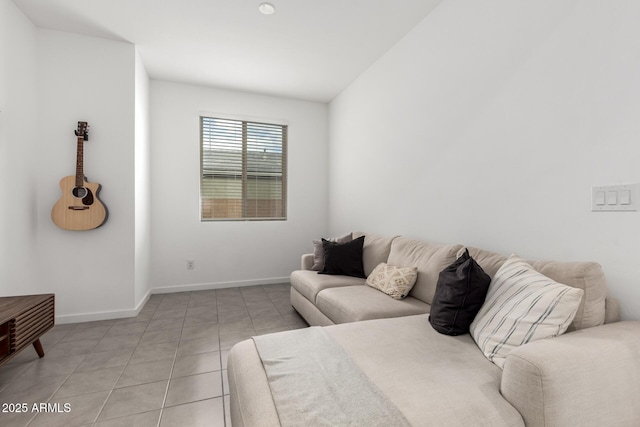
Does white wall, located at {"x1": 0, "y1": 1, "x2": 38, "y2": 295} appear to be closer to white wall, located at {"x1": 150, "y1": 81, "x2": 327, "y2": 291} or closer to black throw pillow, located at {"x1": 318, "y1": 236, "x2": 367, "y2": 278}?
white wall, located at {"x1": 150, "y1": 81, "x2": 327, "y2": 291}

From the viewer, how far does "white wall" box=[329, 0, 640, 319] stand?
144 centimetres

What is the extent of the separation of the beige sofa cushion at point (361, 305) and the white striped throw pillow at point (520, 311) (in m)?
0.59

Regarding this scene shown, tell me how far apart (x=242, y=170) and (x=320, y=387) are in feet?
12.3

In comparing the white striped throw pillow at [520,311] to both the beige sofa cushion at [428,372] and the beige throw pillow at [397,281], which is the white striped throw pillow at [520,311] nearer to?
the beige sofa cushion at [428,372]

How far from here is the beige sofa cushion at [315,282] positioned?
8.70 feet

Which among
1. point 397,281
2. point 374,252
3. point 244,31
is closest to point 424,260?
point 397,281

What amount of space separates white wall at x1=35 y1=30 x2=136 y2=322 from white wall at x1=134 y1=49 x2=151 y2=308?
0.11m

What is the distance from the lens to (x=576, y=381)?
3.21ft

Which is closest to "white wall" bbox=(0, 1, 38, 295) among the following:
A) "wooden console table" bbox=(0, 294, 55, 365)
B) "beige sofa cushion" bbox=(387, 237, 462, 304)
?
"wooden console table" bbox=(0, 294, 55, 365)

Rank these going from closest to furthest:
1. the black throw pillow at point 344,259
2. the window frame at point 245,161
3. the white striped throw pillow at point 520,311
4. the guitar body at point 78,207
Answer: the white striped throw pillow at point 520,311 < the guitar body at point 78,207 < the black throw pillow at point 344,259 < the window frame at point 245,161

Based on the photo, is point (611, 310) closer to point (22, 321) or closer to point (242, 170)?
point (22, 321)

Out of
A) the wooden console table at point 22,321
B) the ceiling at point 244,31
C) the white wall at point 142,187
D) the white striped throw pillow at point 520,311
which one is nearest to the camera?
the white striped throw pillow at point 520,311

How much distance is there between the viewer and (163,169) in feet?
12.9

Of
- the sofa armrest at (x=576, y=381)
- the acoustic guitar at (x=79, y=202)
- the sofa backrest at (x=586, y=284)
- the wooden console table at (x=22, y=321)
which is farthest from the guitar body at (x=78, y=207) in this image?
the sofa backrest at (x=586, y=284)
